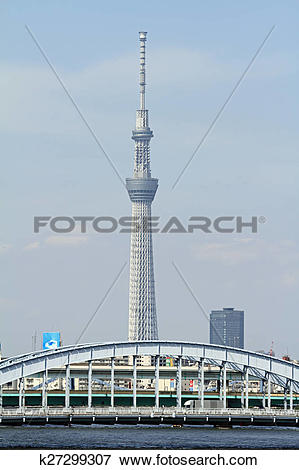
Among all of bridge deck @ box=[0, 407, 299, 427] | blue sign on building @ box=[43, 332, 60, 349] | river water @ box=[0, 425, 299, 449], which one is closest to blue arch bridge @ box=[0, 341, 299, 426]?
bridge deck @ box=[0, 407, 299, 427]

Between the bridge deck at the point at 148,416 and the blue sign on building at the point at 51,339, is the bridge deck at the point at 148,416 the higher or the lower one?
the lower one

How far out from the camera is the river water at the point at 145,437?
102375 mm

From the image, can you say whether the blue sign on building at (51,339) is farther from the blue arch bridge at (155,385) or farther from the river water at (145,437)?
the river water at (145,437)

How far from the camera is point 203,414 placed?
13638cm

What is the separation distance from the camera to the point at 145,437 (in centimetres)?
11362

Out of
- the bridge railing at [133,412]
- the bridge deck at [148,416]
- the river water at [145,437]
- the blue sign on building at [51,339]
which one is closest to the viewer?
the river water at [145,437]

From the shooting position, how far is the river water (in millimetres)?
102375

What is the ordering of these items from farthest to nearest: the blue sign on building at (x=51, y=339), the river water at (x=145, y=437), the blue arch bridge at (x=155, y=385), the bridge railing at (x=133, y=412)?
the blue sign on building at (x=51, y=339)
the blue arch bridge at (x=155, y=385)
the bridge railing at (x=133, y=412)
the river water at (x=145, y=437)

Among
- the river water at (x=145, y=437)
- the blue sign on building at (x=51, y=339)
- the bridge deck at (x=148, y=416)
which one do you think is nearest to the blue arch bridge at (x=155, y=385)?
the bridge deck at (x=148, y=416)

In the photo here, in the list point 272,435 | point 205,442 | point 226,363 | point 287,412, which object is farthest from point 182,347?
point 205,442

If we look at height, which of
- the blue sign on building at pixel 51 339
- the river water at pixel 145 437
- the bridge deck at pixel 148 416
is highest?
the blue sign on building at pixel 51 339
